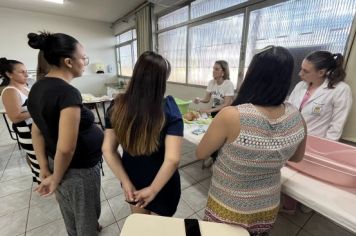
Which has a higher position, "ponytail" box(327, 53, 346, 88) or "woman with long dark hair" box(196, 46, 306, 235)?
"ponytail" box(327, 53, 346, 88)

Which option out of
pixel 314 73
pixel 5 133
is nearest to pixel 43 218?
pixel 314 73

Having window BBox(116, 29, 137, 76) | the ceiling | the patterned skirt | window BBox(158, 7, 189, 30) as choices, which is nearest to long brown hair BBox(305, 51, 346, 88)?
the patterned skirt

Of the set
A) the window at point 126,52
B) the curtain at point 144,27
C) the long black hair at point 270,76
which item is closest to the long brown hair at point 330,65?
the long black hair at point 270,76

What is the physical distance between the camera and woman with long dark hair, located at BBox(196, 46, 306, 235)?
2.32ft

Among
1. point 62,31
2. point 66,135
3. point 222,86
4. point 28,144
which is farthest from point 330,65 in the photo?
point 62,31

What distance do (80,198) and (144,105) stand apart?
0.77 m

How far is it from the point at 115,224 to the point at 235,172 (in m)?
1.41

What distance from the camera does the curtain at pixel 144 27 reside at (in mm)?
4573

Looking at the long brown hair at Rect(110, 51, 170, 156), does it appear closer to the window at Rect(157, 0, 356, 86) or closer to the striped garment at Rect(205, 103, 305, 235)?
the striped garment at Rect(205, 103, 305, 235)

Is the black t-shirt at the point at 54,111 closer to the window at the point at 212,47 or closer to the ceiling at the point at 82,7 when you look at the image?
the window at the point at 212,47

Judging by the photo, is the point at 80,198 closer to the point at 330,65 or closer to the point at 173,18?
the point at 330,65

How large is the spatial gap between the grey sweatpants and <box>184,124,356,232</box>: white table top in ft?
3.74

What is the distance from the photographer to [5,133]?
3916 millimetres

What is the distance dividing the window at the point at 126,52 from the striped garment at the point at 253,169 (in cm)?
602
